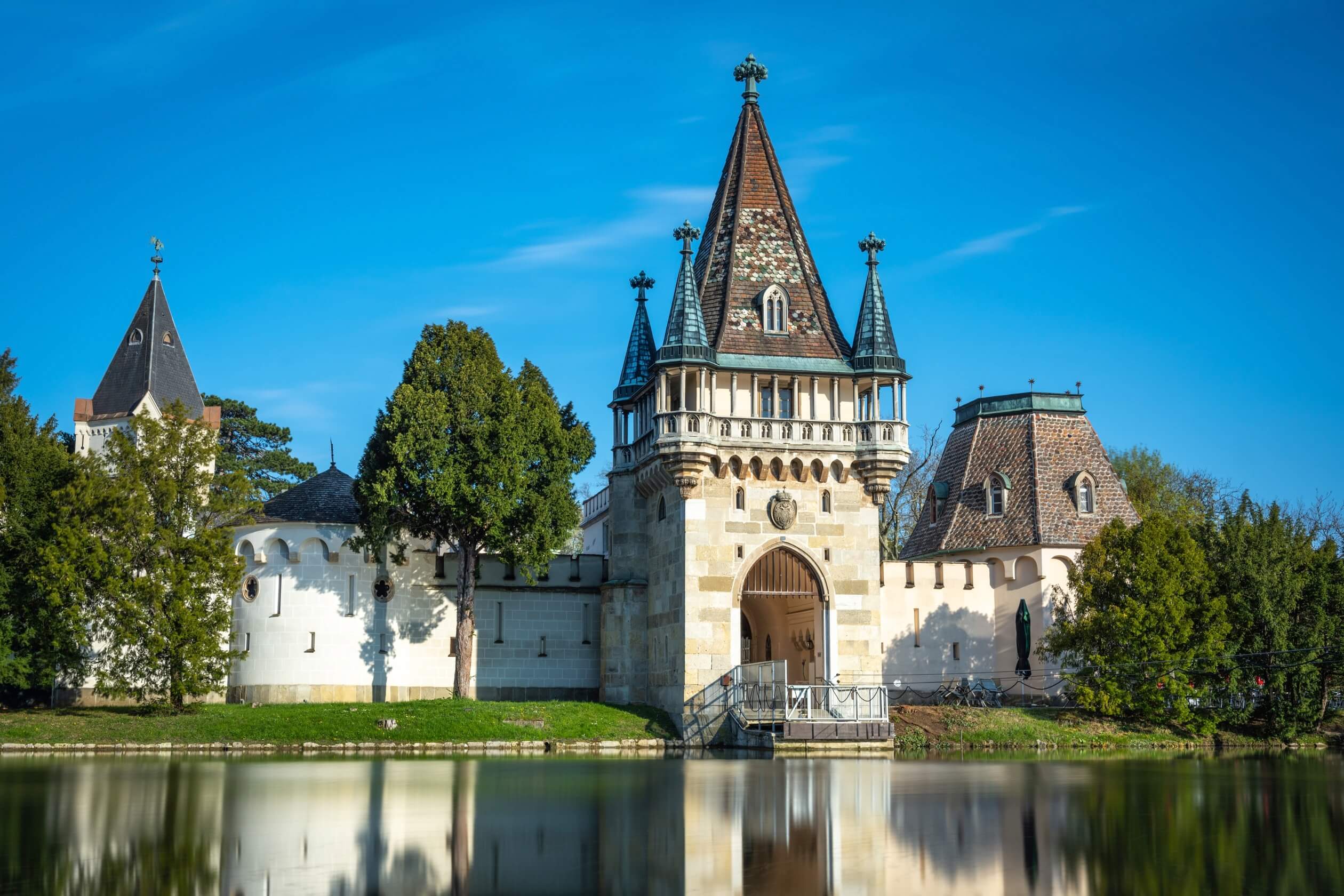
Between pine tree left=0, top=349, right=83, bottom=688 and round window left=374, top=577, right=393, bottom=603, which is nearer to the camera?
pine tree left=0, top=349, right=83, bottom=688

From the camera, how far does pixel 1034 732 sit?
131 ft

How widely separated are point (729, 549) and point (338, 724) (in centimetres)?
1228

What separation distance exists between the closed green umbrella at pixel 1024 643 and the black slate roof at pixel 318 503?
22.8m

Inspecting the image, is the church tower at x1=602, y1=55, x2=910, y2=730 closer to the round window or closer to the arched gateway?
the arched gateway

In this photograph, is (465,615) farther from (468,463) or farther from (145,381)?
(145,381)

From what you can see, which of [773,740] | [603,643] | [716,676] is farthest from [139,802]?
[603,643]

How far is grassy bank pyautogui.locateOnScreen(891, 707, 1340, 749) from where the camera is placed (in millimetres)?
38844

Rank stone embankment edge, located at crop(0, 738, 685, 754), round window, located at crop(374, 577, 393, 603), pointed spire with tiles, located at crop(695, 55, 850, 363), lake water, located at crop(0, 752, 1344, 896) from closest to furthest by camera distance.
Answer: lake water, located at crop(0, 752, 1344, 896), stone embankment edge, located at crop(0, 738, 685, 754), pointed spire with tiles, located at crop(695, 55, 850, 363), round window, located at crop(374, 577, 393, 603)

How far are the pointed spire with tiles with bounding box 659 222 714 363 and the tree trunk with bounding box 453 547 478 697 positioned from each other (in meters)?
8.68

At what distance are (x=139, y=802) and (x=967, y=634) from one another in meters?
34.5

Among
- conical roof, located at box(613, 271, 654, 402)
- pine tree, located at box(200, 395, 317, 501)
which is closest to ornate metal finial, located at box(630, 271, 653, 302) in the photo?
conical roof, located at box(613, 271, 654, 402)

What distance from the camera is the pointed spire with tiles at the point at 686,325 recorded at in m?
41.2

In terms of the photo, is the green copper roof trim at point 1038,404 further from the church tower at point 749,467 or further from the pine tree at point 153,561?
the pine tree at point 153,561

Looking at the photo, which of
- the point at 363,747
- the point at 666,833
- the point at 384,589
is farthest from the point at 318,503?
the point at 666,833
